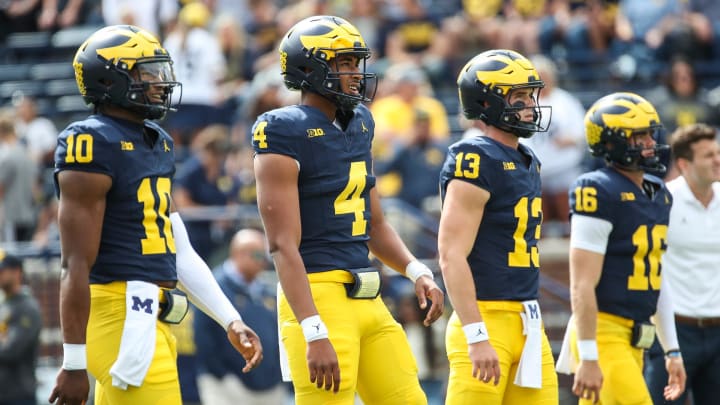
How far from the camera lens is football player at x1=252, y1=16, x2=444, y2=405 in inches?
195

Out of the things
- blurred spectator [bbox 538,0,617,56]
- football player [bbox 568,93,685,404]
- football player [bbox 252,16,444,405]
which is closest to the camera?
football player [bbox 252,16,444,405]

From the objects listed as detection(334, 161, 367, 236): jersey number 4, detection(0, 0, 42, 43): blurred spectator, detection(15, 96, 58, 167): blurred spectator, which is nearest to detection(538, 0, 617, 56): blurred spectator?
detection(15, 96, 58, 167): blurred spectator

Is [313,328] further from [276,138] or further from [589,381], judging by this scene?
[589,381]

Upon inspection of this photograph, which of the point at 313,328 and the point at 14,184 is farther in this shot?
the point at 14,184

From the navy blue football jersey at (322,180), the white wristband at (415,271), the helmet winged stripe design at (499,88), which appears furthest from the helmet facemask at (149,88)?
the helmet winged stripe design at (499,88)

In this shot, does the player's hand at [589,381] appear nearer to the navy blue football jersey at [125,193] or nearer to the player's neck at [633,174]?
the player's neck at [633,174]

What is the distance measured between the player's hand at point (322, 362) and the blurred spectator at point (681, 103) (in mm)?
7540

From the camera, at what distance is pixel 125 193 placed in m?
4.86

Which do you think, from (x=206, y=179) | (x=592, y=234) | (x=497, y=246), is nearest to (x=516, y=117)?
(x=497, y=246)

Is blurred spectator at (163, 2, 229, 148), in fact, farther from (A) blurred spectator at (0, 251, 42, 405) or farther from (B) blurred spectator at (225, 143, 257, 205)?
(A) blurred spectator at (0, 251, 42, 405)

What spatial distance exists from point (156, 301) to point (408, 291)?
211 inches

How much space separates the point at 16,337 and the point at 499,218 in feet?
16.0

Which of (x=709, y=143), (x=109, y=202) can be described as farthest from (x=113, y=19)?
(x=109, y=202)

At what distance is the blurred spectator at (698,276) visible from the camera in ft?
22.2
